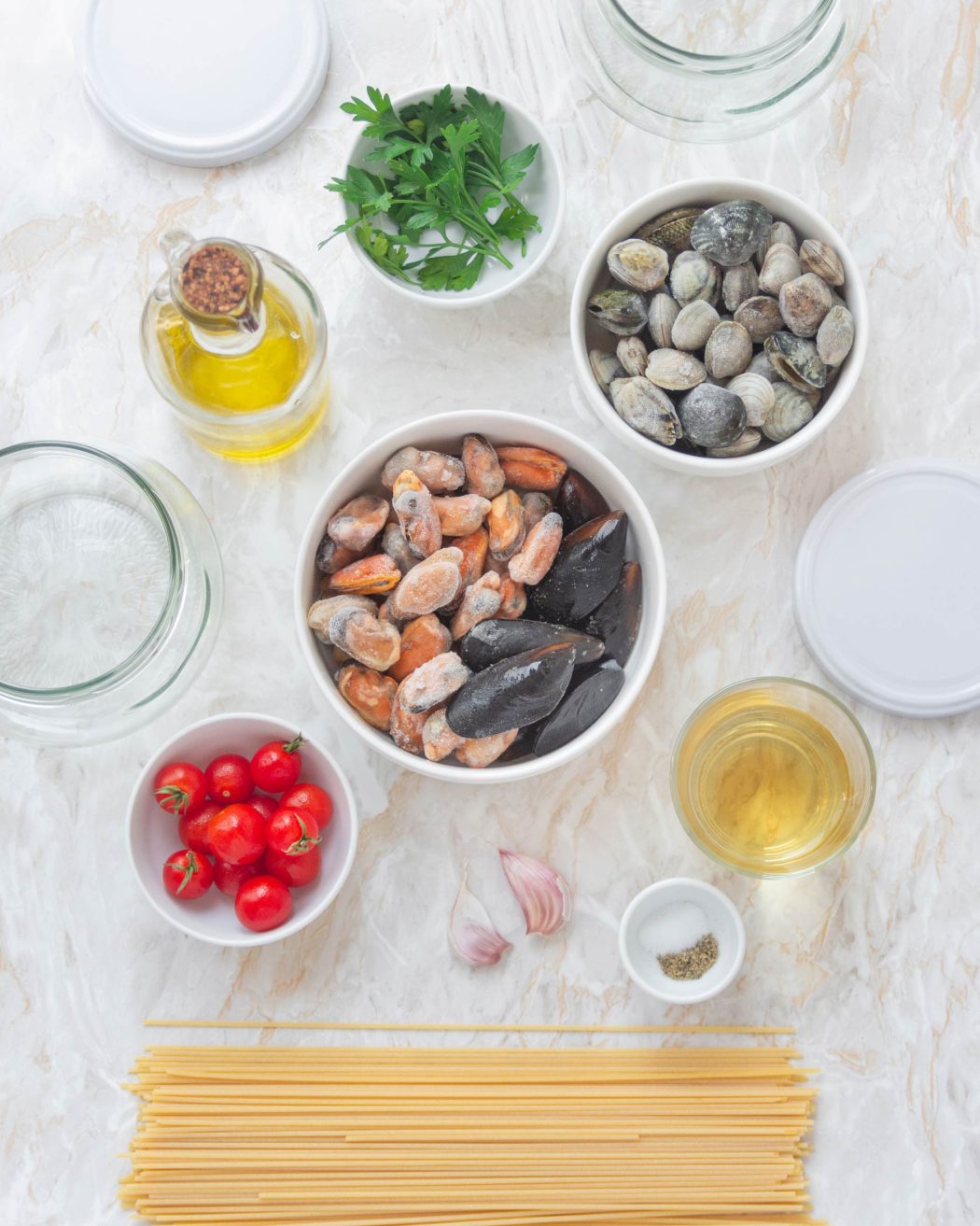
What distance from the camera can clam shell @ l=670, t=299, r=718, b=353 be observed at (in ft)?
3.12

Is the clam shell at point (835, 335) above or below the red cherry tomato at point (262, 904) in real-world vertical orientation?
above

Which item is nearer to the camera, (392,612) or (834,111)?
(392,612)

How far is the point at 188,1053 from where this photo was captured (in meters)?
1.04

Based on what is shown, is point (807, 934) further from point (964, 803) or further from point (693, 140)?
point (693, 140)

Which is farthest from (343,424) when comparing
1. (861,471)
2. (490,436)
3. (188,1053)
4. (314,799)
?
(188,1053)

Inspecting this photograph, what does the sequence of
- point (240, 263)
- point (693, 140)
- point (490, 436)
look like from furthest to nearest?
point (693, 140), point (490, 436), point (240, 263)

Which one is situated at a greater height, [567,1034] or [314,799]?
[314,799]

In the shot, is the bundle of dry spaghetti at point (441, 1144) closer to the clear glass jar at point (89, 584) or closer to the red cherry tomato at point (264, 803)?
the red cherry tomato at point (264, 803)

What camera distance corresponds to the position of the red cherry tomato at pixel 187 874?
0.95 meters

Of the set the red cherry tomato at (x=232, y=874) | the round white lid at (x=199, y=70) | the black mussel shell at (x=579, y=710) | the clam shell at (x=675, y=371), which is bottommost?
the red cherry tomato at (x=232, y=874)

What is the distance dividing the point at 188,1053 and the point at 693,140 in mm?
1002

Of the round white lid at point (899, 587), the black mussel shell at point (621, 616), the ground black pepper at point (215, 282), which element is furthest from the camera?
the round white lid at point (899, 587)

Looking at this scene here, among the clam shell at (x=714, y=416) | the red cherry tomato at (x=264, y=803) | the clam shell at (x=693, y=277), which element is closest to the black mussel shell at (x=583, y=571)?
the clam shell at (x=714, y=416)

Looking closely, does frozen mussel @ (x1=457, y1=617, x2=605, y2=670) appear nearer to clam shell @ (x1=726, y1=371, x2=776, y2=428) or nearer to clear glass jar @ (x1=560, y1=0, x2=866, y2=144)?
clam shell @ (x1=726, y1=371, x2=776, y2=428)
